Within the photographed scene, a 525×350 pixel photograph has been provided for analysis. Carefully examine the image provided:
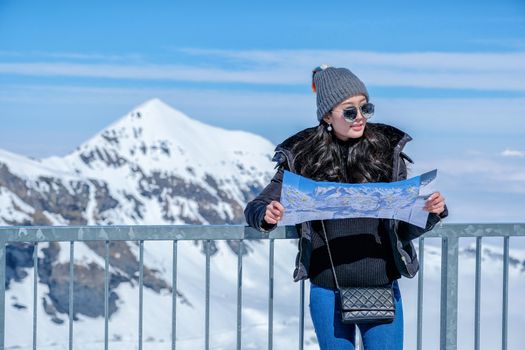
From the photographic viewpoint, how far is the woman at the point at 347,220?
13.8ft

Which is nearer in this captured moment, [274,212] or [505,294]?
[274,212]

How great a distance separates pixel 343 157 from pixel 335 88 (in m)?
0.34

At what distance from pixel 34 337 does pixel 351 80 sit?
8.53 feet

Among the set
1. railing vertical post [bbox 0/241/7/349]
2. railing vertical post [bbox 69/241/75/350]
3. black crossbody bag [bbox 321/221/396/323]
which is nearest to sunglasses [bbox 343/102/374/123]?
black crossbody bag [bbox 321/221/396/323]

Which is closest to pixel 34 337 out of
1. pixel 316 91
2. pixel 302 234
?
pixel 302 234

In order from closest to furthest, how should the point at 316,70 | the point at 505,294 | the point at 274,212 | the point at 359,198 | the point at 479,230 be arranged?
the point at 274,212, the point at 359,198, the point at 316,70, the point at 479,230, the point at 505,294

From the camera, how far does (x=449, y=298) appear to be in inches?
225

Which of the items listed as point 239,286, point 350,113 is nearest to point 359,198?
point 350,113

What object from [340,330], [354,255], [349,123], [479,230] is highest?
[349,123]

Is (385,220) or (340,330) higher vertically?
(385,220)

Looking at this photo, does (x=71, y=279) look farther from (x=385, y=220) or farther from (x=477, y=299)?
(x=477, y=299)

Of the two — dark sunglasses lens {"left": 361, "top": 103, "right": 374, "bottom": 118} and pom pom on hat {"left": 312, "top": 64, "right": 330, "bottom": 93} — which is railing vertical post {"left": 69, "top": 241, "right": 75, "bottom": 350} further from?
dark sunglasses lens {"left": 361, "top": 103, "right": 374, "bottom": 118}

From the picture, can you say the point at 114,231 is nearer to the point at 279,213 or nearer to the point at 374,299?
the point at 279,213

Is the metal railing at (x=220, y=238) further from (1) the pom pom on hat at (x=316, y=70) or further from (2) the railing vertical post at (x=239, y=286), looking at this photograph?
(1) the pom pom on hat at (x=316, y=70)
